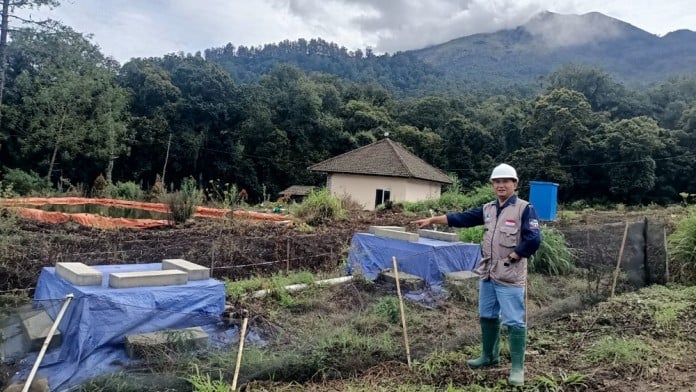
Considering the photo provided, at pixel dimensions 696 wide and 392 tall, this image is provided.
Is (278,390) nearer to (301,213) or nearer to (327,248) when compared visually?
(327,248)

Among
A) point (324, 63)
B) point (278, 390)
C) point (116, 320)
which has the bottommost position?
point (278, 390)

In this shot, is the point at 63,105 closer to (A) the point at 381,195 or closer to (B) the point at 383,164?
(B) the point at 383,164

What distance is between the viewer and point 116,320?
3.68 m

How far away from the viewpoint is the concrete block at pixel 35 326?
123 inches

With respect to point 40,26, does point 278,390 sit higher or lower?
lower

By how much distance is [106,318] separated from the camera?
3.65m

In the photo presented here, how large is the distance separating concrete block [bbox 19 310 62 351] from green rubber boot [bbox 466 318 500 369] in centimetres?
293

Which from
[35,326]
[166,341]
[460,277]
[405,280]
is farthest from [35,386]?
[460,277]

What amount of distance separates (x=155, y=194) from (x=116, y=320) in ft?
48.7

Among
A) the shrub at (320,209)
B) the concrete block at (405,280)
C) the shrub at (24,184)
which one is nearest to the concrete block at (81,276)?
the concrete block at (405,280)

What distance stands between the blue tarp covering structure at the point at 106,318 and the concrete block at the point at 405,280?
88.1 inches

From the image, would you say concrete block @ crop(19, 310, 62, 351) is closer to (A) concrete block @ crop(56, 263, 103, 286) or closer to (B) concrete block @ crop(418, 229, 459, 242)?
(A) concrete block @ crop(56, 263, 103, 286)

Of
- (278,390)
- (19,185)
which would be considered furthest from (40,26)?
(278,390)

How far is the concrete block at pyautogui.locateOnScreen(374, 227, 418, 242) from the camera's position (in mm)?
7156
